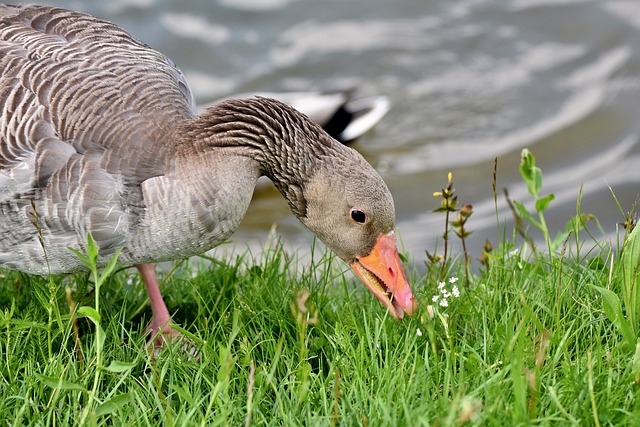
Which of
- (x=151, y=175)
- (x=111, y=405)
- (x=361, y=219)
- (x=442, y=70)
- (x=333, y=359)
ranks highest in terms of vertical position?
(x=442, y=70)

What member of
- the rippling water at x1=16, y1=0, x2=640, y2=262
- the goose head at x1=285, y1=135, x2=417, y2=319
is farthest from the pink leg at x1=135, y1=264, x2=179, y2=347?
the rippling water at x1=16, y1=0, x2=640, y2=262

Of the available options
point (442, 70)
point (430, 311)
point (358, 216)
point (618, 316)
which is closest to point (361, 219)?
point (358, 216)

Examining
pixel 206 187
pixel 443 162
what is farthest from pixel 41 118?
pixel 443 162

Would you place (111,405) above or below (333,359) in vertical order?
below

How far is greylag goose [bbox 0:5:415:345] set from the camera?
4184 mm

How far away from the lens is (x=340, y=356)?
3.93 m

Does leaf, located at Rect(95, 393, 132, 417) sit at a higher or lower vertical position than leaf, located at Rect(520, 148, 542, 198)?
lower

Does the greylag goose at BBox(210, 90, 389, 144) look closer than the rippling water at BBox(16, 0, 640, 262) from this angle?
No

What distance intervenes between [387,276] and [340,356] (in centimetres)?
50

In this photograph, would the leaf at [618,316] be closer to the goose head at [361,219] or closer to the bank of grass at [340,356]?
the bank of grass at [340,356]

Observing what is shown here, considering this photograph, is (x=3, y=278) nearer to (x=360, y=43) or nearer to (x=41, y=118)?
(x=41, y=118)

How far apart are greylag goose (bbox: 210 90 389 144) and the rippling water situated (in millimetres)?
336

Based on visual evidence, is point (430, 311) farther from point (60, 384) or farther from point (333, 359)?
point (60, 384)

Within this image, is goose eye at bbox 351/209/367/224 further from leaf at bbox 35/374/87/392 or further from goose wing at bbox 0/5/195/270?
leaf at bbox 35/374/87/392
